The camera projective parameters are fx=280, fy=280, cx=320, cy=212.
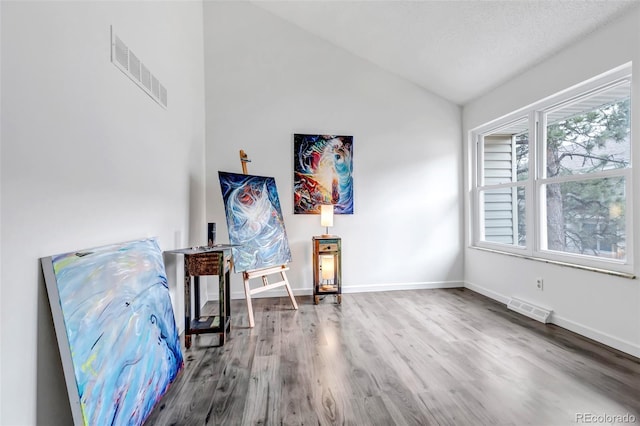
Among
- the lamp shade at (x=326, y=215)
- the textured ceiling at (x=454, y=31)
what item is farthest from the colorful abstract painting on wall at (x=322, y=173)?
the textured ceiling at (x=454, y=31)

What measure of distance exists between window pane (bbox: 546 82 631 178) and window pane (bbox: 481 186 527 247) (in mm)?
497

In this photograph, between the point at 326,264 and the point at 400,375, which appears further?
the point at 326,264

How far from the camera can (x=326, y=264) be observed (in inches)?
136

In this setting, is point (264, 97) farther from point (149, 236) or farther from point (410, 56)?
point (149, 236)

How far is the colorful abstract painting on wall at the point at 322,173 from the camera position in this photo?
3.65 metres

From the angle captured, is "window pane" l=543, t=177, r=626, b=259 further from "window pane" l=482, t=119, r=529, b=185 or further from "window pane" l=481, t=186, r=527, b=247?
"window pane" l=482, t=119, r=529, b=185

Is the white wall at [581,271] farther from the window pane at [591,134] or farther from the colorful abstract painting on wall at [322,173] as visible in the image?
the colorful abstract painting on wall at [322,173]

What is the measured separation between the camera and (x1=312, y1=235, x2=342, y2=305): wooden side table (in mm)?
3377

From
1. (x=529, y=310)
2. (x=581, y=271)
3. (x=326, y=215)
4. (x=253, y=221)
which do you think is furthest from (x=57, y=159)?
(x=529, y=310)

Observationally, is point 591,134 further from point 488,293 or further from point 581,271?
point 488,293

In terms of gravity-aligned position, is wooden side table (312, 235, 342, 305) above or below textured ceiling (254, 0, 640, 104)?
below

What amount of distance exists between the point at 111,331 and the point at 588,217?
11.8 ft

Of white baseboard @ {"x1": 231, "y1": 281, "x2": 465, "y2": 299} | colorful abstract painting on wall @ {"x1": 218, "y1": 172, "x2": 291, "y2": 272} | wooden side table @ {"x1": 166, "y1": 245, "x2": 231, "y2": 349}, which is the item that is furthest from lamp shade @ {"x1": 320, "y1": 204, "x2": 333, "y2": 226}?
wooden side table @ {"x1": 166, "y1": 245, "x2": 231, "y2": 349}

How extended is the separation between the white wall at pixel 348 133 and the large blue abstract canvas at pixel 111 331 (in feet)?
6.18
